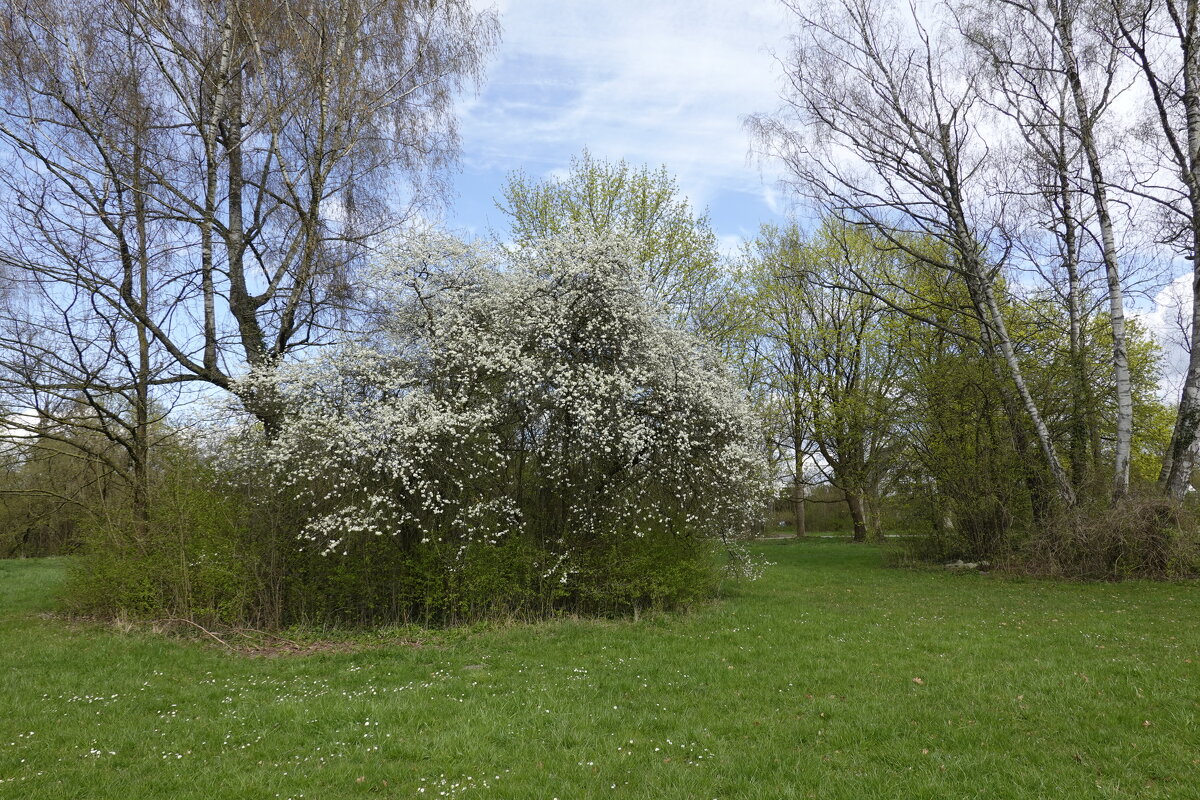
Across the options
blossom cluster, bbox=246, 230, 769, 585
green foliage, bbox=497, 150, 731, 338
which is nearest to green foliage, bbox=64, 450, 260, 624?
blossom cluster, bbox=246, 230, 769, 585

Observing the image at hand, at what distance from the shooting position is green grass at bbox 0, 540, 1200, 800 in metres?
4.07

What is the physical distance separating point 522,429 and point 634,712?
4.53 m

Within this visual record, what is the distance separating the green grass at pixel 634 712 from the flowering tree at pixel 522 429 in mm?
1178

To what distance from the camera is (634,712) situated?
5348 mm

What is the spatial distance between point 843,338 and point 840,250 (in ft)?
9.96

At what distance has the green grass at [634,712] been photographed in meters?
4.07

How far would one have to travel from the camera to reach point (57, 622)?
946 cm

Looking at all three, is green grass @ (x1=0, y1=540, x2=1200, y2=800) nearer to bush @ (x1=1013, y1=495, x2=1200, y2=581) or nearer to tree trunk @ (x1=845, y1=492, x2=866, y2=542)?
bush @ (x1=1013, y1=495, x2=1200, y2=581)

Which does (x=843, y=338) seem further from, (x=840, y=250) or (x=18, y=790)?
(x=18, y=790)

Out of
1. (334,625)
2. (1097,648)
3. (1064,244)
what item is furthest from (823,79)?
(334,625)

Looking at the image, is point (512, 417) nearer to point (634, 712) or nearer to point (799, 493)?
point (634, 712)

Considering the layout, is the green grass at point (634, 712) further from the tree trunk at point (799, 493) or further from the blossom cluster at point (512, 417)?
the tree trunk at point (799, 493)

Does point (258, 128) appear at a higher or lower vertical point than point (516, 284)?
higher

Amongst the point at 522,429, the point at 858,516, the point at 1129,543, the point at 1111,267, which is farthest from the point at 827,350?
the point at 522,429
